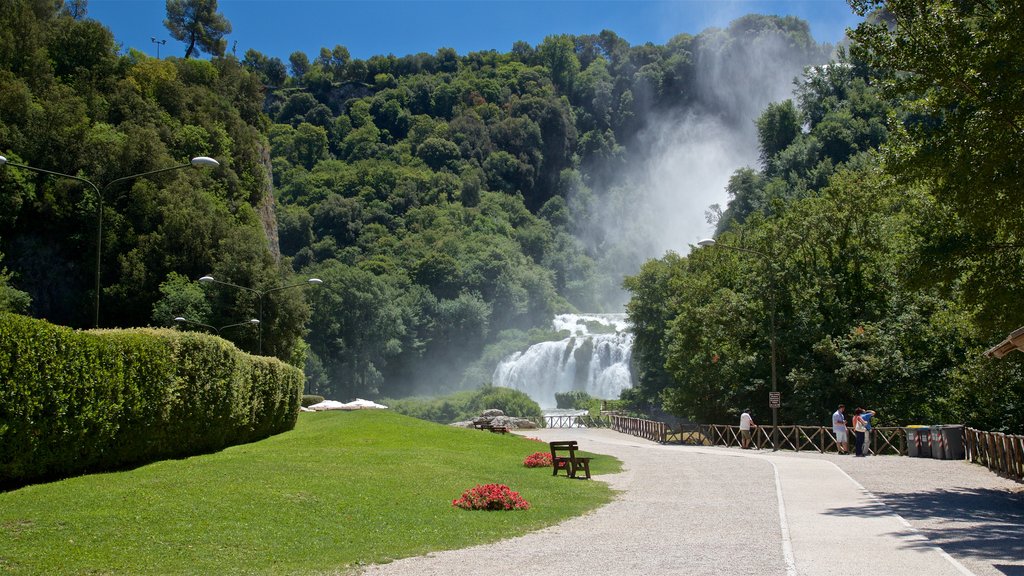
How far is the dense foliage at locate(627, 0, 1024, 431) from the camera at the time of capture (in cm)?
1841

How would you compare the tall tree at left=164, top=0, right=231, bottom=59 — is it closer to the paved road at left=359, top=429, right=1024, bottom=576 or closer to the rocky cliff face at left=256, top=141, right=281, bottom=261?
the rocky cliff face at left=256, top=141, right=281, bottom=261

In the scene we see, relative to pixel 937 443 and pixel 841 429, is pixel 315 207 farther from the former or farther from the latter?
pixel 937 443

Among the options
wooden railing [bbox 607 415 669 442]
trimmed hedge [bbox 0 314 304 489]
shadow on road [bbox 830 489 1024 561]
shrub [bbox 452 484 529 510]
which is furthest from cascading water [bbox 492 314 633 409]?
shrub [bbox 452 484 529 510]

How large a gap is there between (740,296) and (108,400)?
119 ft

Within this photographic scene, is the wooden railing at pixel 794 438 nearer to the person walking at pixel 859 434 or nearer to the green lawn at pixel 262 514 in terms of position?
the person walking at pixel 859 434

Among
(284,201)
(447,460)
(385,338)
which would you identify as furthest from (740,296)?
(284,201)

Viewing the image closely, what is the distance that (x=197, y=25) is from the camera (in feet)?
335

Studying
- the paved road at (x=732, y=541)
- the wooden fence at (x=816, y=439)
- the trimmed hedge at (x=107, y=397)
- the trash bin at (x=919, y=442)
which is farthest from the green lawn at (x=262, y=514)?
the trash bin at (x=919, y=442)

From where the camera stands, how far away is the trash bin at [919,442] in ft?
96.3

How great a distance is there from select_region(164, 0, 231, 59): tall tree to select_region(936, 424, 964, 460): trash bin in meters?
94.6

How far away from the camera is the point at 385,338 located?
4523 inches

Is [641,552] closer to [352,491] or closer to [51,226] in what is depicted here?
[352,491]

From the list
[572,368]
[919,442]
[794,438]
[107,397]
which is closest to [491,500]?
[107,397]

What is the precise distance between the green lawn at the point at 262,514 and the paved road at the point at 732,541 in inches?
37.0
